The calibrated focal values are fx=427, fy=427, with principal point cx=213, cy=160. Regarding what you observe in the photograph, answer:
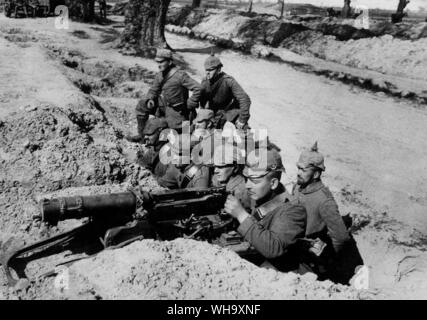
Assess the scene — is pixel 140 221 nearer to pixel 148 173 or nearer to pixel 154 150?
pixel 148 173

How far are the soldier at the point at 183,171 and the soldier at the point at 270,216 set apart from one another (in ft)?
3.08

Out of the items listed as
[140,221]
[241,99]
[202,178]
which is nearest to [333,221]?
[202,178]

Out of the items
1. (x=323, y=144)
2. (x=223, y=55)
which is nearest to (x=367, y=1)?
(x=223, y=55)

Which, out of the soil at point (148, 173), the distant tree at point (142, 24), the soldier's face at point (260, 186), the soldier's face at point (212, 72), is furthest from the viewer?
the distant tree at point (142, 24)

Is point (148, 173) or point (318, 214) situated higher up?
point (318, 214)

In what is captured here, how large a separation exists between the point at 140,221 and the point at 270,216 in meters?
1.25

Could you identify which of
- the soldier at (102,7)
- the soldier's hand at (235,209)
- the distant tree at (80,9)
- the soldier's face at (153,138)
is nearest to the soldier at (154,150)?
the soldier's face at (153,138)

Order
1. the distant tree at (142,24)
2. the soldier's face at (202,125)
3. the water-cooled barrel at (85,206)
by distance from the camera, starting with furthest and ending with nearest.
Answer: the distant tree at (142,24) → the soldier's face at (202,125) → the water-cooled barrel at (85,206)

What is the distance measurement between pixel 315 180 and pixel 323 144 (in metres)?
5.19

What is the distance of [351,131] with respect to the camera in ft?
35.0

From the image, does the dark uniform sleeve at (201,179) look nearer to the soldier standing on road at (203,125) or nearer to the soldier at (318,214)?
the soldier at (318,214)

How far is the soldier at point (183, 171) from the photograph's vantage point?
4.78 metres

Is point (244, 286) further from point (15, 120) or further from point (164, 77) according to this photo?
point (164, 77)
